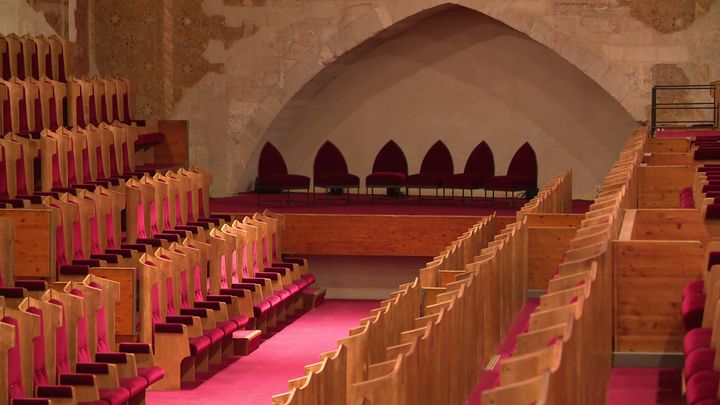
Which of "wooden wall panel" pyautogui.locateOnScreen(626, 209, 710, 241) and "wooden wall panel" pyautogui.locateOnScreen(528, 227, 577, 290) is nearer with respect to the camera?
"wooden wall panel" pyautogui.locateOnScreen(626, 209, 710, 241)

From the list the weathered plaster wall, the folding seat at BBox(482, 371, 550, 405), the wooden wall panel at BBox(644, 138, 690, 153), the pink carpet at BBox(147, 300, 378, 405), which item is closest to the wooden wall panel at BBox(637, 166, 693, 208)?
the wooden wall panel at BBox(644, 138, 690, 153)

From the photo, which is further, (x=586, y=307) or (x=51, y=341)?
(x=51, y=341)

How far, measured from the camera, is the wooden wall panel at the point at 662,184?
5.46 m

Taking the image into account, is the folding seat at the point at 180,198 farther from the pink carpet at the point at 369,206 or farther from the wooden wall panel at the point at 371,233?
the pink carpet at the point at 369,206

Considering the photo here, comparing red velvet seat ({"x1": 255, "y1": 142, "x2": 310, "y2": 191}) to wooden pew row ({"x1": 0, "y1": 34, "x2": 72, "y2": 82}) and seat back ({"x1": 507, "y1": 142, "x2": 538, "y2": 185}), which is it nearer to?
seat back ({"x1": 507, "y1": 142, "x2": 538, "y2": 185})

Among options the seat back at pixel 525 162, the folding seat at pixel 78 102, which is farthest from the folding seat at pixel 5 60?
the seat back at pixel 525 162

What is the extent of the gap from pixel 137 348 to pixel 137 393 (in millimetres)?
324

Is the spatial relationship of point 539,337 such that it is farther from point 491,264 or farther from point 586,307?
point 491,264

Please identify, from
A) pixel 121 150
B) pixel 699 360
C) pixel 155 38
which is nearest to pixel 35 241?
pixel 121 150

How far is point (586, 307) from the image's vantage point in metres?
2.58

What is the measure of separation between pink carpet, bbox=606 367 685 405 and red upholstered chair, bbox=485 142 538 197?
420cm

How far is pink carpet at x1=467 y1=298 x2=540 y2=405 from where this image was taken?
3625 mm

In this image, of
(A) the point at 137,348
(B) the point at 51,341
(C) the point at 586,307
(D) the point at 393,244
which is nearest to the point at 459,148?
(D) the point at 393,244

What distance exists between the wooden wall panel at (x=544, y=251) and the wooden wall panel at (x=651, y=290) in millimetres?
1654
